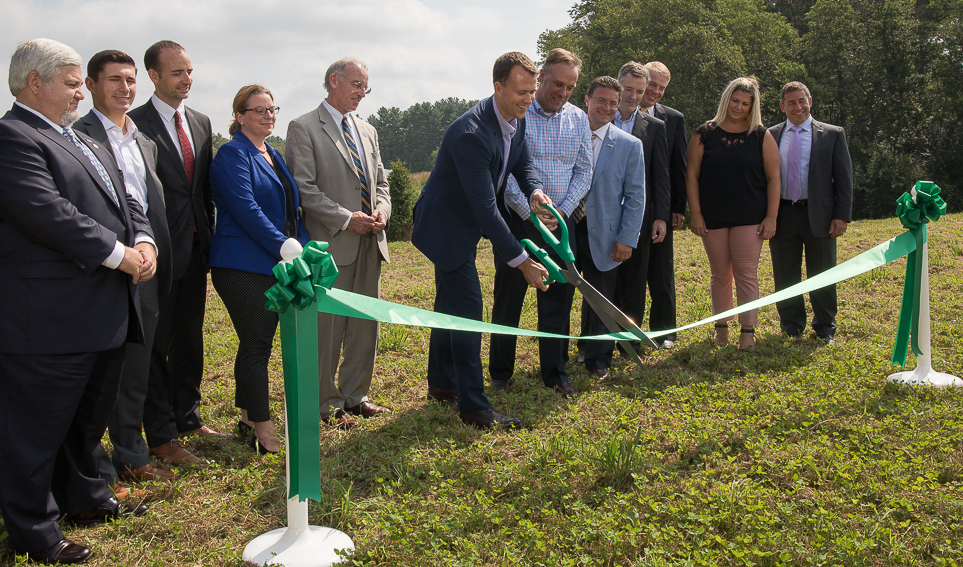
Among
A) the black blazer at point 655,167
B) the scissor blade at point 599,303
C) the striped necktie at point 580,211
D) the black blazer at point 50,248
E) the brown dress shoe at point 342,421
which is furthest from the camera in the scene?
the black blazer at point 655,167

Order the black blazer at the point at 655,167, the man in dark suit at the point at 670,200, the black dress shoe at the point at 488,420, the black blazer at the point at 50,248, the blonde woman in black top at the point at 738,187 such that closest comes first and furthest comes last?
the black blazer at the point at 50,248 → the black dress shoe at the point at 488,420 → the blonde woman in black top at the point at 738,187 → the black blazer at the point at 655,167 → the man in dark suit at the point at 670,200

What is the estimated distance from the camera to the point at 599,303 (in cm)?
396

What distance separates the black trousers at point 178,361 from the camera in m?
3.94

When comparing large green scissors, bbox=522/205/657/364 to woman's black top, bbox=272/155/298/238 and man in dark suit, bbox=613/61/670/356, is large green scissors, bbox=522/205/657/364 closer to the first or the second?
woman's black top, bbox=272/155/298/238

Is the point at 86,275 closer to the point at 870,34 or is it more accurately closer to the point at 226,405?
the point at 226,405

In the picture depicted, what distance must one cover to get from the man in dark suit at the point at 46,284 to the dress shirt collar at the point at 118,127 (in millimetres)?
546

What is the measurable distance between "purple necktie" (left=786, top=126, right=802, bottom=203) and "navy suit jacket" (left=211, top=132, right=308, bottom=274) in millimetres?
4588

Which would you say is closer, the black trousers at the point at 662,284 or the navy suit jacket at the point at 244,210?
the navy suit jacket at the point at 244,210

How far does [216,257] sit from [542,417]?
2229 mm

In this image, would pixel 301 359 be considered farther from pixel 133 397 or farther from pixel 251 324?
pixel 133 397

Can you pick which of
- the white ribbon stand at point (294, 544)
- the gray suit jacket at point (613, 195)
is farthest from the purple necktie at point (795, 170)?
the white ribbon stand at point (294, 544)

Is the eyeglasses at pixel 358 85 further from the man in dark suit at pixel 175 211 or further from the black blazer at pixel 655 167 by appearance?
the black blazer at pixel 655 167

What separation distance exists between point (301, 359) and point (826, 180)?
5.24 m

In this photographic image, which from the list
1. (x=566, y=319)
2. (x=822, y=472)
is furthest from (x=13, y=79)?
(x=822, y=472)
